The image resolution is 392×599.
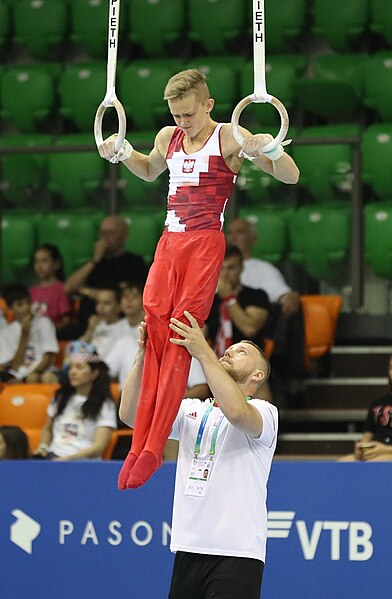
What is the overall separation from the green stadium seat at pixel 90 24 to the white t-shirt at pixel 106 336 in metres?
3.09

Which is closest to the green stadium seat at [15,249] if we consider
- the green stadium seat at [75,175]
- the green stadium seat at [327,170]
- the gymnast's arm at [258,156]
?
the green stadium seat at [75,175]

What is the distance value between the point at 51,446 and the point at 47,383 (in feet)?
3.51

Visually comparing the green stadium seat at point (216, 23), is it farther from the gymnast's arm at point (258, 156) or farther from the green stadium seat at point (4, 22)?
the gymnast's arm at point (258, 156)

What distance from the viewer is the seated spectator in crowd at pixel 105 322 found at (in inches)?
342

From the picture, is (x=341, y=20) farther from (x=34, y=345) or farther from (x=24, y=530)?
(x=24, y=530)

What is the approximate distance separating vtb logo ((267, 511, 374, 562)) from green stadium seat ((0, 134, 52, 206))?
3.69 metres

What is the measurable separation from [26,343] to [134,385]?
4283mm

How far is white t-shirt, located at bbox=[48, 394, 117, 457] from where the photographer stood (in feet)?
25.1

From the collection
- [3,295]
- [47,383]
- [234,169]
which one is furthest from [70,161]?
[234,169]

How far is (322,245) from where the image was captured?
861 centimetres

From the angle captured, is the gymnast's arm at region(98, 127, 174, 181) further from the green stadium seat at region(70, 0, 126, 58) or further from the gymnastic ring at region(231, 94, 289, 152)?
the green stadium seat at region(70, 0, 126, 58)

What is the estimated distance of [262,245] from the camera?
340 inches

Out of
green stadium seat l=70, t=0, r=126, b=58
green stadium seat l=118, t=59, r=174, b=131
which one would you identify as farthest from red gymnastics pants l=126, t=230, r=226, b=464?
green stadium seat l=70, t=0, r=126, b=58

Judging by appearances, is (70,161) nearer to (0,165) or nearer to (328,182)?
(0,165)
